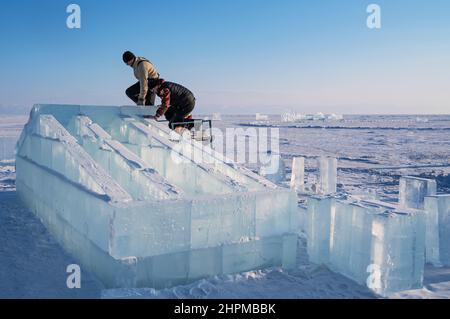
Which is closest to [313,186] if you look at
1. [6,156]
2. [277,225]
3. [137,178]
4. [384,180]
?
[384,180]

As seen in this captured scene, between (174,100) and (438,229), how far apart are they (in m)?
4.74

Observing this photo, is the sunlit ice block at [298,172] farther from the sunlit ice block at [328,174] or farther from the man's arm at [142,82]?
the man's arm at [142,82]

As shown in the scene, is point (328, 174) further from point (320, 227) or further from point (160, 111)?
point (320, 227)

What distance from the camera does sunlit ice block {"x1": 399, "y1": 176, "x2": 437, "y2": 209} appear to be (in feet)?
18.4

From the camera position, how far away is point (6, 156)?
54.2 ft

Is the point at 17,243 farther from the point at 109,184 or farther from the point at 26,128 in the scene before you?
the point at 26,128

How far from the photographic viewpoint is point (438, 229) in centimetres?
509

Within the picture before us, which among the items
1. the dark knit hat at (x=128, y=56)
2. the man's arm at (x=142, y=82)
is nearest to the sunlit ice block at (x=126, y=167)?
the man's arm at (x=142, y=82)

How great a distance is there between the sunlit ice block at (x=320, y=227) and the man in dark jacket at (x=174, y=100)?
3371 mm

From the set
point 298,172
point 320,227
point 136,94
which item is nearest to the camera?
point 320,227

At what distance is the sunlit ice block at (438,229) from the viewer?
5031 mm

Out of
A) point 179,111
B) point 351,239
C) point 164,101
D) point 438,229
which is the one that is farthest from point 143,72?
point 438,229

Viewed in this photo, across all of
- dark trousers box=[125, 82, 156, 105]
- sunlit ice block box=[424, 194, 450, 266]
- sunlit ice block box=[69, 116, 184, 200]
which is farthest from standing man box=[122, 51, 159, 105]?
sunlit ice block box=[424, 194, 450, 266]

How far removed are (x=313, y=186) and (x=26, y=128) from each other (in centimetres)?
606
